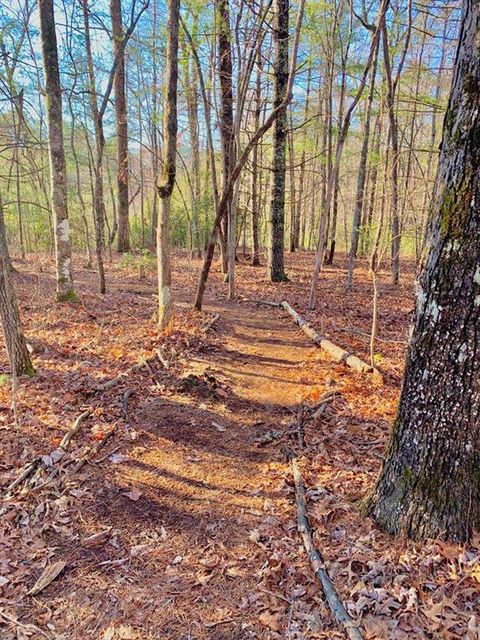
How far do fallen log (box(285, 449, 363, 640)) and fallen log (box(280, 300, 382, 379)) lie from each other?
2.50 meters

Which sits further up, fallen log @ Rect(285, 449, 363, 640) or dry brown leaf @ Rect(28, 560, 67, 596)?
fallen log @ Rect(285, 449, 363, 640)

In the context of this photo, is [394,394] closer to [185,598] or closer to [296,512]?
[296,512]

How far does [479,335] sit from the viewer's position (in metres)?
2.27

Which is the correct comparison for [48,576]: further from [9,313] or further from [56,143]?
[56,143]

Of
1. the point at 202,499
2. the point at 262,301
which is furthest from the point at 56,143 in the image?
the point at 202,499

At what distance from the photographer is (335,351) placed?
6453mm

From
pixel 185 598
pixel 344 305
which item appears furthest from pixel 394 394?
pixel 344 305

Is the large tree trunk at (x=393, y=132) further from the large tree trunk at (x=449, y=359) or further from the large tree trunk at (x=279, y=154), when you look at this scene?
the large tree trunk at (x=449, y=359)

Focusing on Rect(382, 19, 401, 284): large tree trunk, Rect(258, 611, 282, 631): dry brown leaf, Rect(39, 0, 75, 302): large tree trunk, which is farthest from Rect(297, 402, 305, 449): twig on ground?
Rect(39, 0, 75, 302): large tree trunk

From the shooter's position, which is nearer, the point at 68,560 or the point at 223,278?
the point at 68,560

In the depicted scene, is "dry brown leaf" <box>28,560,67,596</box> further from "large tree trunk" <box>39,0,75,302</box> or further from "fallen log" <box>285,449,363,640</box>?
"large tree trunk" <box>39,0,75,302</box>

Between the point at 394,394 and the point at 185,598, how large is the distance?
357 centimetres

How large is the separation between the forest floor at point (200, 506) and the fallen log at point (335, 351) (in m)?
0.18

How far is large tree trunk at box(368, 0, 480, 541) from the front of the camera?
2.21 m
